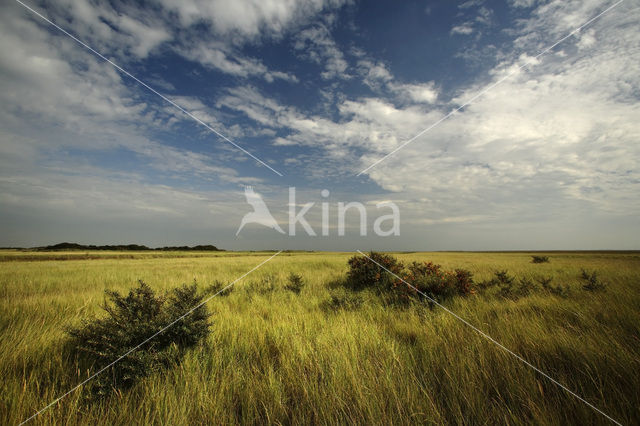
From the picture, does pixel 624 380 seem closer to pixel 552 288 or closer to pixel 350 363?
pixel 350 363

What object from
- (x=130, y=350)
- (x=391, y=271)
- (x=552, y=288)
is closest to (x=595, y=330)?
(x=552, y=288)

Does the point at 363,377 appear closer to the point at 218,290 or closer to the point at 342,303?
the point at 342,303

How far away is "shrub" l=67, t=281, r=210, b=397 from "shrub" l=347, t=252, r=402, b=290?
665 centimetres

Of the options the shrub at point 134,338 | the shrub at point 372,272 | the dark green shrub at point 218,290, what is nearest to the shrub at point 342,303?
the shrub at point 372,272

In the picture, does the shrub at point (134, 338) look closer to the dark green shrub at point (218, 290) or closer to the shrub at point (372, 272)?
the dark green shrub at point (218, 290)

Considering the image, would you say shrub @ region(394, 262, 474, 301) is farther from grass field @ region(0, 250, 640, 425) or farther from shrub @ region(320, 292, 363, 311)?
grass field @ region(0, 250, 640, 425)

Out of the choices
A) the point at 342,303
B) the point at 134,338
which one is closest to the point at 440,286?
the point at 342,303

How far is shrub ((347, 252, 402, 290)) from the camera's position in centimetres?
939

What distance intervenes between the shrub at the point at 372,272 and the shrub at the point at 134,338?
6645 mm

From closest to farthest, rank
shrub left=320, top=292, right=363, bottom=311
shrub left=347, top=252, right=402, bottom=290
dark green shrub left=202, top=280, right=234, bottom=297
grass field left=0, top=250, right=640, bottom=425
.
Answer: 1. grass field left=0, top=250, right=640, bottom=425
2. shrub left=320, top=292, right=363, bottom=311
3. dark green shrub left=202, top=280, right=234, bottom=297
4. shrub left=347, top=252, right=402, bottom=290

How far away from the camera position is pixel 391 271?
987 cm

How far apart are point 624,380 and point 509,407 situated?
1398mm

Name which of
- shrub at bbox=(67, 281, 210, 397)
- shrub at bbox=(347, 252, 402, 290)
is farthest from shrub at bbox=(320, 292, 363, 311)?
shrub at bbox=(67, 281, 210, 397)

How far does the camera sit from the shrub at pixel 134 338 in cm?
304
